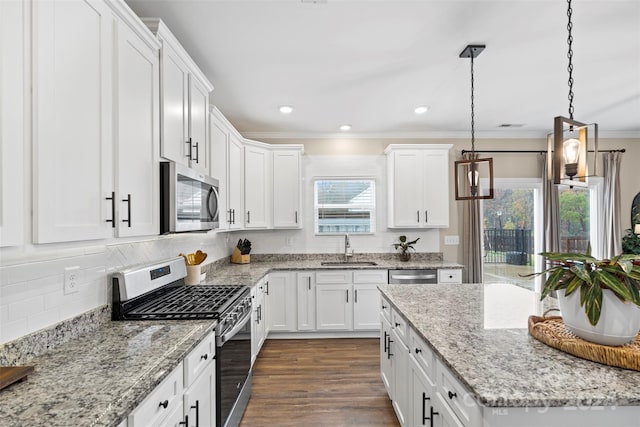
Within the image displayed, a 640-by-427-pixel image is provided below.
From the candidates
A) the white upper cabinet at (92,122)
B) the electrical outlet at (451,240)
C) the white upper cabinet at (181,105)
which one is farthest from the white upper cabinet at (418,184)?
the white upper cabinet at (92,122)

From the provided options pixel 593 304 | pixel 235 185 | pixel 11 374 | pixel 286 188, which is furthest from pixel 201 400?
pixel 286 188

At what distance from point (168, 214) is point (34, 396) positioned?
104cm

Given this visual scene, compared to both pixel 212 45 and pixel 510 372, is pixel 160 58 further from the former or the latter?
pixel 510 372

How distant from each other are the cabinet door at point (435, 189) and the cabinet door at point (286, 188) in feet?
5.45

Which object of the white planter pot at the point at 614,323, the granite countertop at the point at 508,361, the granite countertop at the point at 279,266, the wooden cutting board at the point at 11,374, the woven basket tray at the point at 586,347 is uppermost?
the white planter pot at the point at 614,323

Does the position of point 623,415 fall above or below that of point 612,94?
below

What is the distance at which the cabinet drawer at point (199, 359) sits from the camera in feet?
5.04

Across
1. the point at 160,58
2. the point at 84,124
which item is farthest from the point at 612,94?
the point at 84,124

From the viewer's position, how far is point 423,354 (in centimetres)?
169

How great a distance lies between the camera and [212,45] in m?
2.44

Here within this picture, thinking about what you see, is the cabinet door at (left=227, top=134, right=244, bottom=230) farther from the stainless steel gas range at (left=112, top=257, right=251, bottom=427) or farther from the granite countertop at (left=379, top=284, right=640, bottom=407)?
the granite countertop at (left=379, top=284, right=640, bottom=407)

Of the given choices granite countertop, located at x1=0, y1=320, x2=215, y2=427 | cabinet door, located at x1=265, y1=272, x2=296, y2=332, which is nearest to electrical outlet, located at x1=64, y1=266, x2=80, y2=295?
granite countertop, located at x1=0, y1=320, x2=215, y2=427

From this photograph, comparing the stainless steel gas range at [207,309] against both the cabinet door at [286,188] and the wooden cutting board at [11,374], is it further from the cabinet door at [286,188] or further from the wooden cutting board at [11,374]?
the cabinet door at [286,188]

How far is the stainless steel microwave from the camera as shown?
1.91 metres
